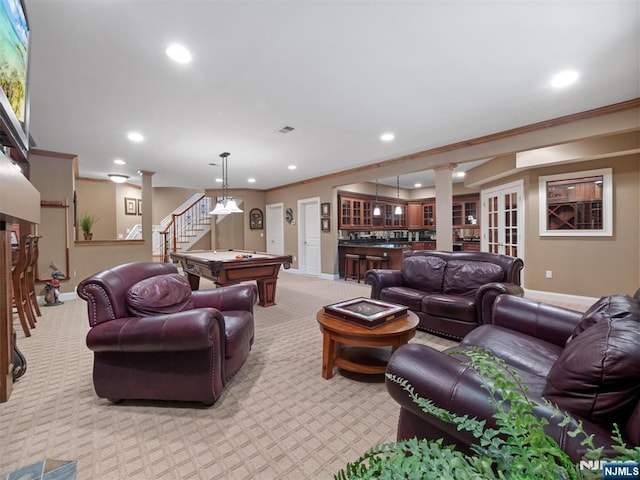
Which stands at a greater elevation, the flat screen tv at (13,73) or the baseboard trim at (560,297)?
the flat screen tv at (13,73)

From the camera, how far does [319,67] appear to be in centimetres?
241

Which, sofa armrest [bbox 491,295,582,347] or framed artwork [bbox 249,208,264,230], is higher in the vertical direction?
framed artwork [bbox 249,208,264,230]

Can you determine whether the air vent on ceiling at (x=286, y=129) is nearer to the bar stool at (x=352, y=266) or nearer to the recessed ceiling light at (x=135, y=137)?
the recessed ceiling light at (x=135, y=137)

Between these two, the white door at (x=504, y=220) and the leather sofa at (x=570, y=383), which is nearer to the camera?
the leather sofa at (x=570, y=383)

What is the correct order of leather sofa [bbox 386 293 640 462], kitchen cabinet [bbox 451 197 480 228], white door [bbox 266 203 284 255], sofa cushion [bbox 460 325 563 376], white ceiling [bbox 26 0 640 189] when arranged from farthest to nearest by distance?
1. white door [bbox 266 203 284 255]
2. kitchen cabinet [bbox 451 197 480 228]
3. white ceiling [bbox 26 0 640 189]
4. sofa cushion [bbox 460 325 563 376]
5. leather sofa [bbox 386 293 640 462]

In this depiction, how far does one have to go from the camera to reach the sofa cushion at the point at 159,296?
200 centimetres

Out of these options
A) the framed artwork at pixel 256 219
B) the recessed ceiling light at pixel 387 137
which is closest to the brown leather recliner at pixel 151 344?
the recessed ceiling light at pixel 387 137

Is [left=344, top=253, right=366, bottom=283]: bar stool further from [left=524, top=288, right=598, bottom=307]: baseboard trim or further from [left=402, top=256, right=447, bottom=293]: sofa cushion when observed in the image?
[left=524, top=288, right=598, bottom=307]: baseboard trim

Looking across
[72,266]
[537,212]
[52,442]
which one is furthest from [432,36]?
[72,266]

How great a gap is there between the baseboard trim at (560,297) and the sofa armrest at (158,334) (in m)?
5.23

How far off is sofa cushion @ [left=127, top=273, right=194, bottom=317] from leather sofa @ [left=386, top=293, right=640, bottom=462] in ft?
5.64

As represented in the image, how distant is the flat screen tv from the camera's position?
1331 millimetres

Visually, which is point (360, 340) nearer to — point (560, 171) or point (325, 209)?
point (560, 171)

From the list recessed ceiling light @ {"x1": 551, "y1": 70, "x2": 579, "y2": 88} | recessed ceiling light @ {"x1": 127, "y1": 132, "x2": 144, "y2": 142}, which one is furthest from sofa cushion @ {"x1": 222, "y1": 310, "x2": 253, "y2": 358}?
recessed ceiling light @ {"x1": 551, "y1": 70, "x2": 579, "y2": 88}
